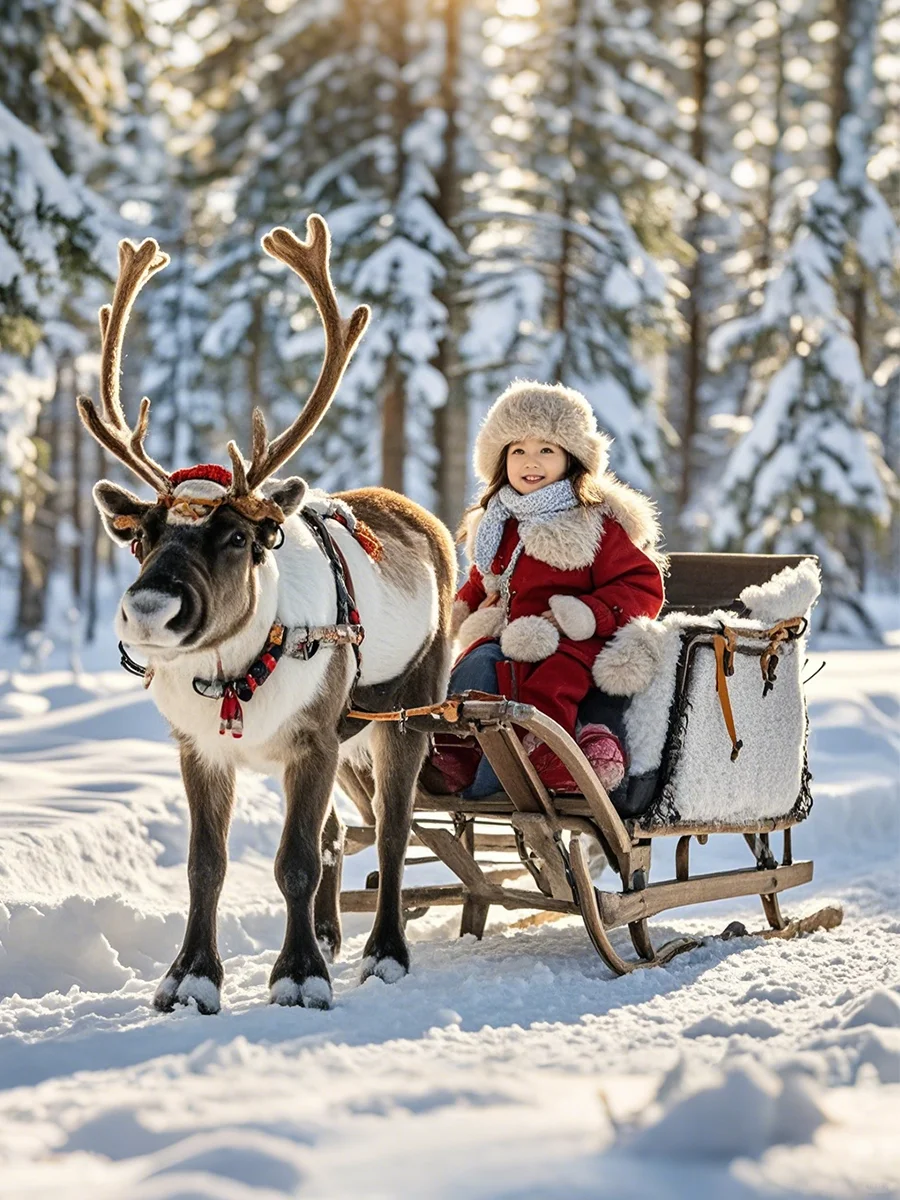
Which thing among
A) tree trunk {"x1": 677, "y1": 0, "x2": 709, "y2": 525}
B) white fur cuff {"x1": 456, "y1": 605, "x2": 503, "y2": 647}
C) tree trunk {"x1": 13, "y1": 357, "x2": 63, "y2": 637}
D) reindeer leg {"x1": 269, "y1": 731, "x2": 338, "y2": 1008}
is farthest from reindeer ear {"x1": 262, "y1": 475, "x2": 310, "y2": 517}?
tree trunk {"x1": 677, "y1": 0, "x2": 709, "y2": 525}

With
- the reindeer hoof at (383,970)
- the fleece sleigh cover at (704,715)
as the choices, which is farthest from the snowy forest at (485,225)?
the reindeer hoof at (383,970)

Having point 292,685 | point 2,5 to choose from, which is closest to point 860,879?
point 292,685

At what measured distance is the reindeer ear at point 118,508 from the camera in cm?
435

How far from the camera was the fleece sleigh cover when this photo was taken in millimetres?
5281

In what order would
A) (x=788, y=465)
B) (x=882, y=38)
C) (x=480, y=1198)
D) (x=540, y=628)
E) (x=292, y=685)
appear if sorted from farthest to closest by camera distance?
(x=882, y=38), (x=788, y=465), (x=540, y=628), (x=292, y=685), (x=480, y=1198)

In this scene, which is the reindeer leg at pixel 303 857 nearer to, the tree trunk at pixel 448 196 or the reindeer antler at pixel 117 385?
the reindeer antler at pixel 117 385

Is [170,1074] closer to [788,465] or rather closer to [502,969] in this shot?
[502,969]

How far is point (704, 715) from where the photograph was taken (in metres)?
5.43

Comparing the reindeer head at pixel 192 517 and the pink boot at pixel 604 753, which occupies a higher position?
the reindeer head at pixel 192 517

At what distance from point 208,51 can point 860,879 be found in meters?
13.5

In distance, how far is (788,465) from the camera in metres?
19.0

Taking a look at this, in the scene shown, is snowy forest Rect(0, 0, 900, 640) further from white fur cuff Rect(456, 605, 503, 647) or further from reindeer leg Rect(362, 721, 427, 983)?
reindeer leg Rect(362, 721, 427, 983)

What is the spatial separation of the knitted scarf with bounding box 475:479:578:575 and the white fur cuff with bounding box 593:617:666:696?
0.58 m

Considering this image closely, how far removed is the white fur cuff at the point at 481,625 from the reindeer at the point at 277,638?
0.35 m
